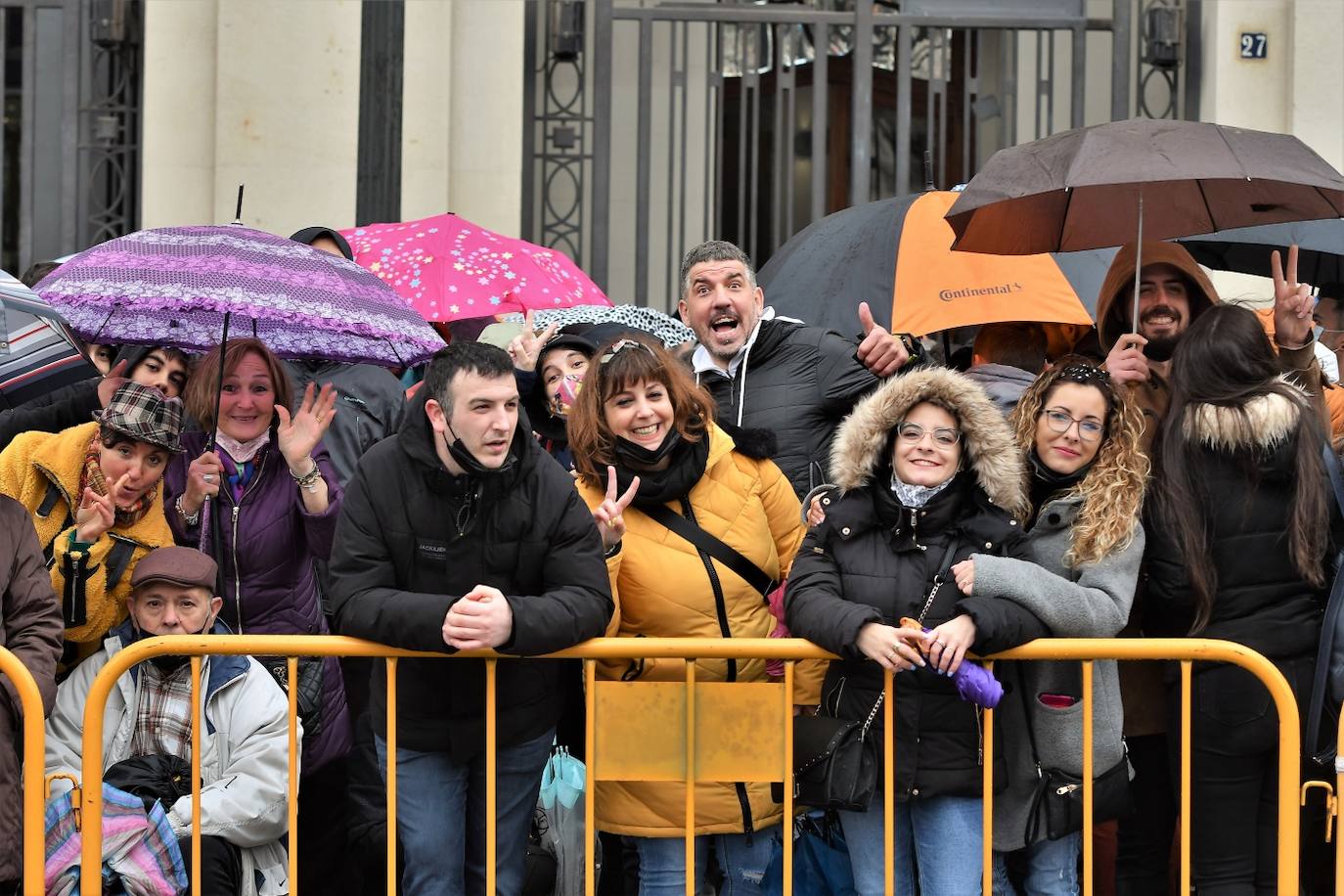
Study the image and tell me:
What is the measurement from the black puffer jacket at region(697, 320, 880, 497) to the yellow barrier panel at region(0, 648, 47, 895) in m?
2.27

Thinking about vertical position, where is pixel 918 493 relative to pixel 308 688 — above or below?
above

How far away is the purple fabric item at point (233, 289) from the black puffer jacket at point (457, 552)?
0.54m

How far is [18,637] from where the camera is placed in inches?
183

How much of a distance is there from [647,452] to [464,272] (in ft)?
7.00

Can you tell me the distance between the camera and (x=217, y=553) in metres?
5.36

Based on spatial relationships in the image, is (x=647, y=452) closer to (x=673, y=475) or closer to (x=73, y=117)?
(x=673, y=475)

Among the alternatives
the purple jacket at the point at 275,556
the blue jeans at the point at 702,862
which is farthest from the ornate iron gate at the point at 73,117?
the blue jeans at the point at 702,862

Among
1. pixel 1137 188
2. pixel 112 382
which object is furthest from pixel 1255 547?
pixel 112 382

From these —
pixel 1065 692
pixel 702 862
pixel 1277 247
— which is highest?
pixel 1277 247

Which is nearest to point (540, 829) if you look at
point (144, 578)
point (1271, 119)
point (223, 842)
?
point (223, 842)

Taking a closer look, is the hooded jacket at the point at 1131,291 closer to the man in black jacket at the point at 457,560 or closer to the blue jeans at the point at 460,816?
the man in black jacket at the point at 457,560

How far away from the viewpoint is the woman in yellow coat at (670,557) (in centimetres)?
477

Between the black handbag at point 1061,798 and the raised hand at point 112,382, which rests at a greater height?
the raised hand at point 112,382

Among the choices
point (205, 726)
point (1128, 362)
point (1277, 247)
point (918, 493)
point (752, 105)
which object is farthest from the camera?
point (752, 105)
